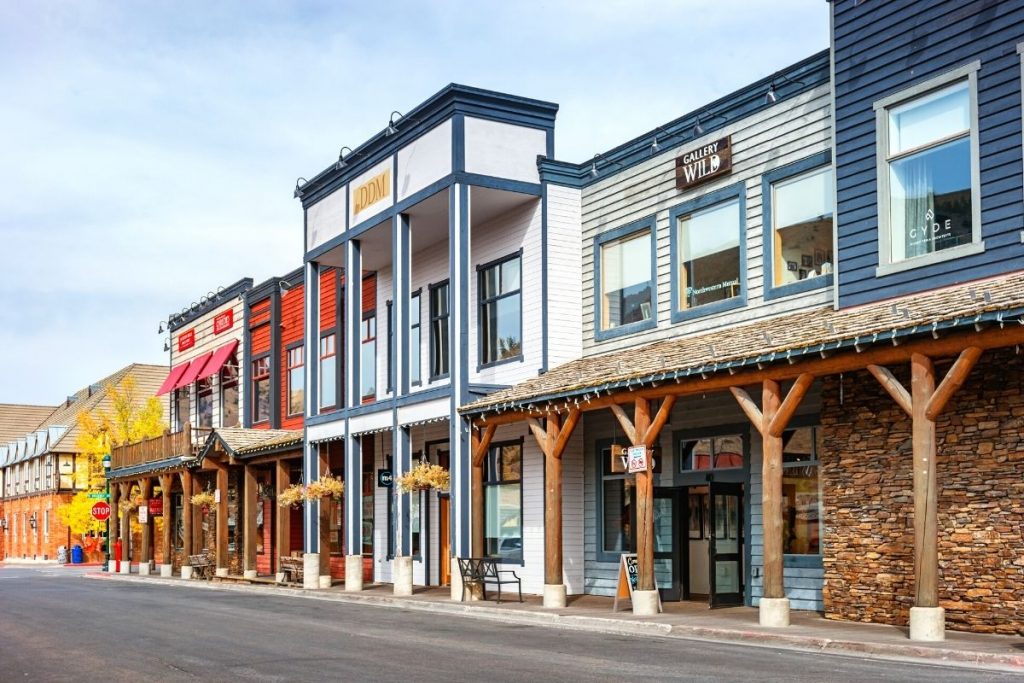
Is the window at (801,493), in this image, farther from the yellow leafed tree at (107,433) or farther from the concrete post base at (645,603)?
the yellow leafed tree at (107,433)

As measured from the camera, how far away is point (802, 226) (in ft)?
60.6

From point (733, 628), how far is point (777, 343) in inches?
140

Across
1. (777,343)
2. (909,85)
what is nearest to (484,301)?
(777,343)

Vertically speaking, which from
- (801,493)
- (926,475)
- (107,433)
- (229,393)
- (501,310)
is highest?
(501,310)

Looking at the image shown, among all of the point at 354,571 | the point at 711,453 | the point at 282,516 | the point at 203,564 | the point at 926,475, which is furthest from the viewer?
the point at 203,564

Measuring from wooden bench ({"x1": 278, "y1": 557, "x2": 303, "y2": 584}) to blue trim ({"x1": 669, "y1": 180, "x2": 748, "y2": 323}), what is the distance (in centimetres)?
1240

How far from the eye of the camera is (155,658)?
13.4 metres

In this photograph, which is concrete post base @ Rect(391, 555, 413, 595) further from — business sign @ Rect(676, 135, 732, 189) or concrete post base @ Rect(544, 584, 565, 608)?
business sign @ Rect(676, 135, 732, 189)

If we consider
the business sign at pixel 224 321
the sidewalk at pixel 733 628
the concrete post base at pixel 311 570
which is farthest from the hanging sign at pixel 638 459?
the business sign at pixel 224 321

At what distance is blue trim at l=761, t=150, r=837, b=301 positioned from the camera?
1822 centimetres

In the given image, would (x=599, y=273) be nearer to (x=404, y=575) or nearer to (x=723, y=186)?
(x=723, y=186)

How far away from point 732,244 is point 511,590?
8.43 metres

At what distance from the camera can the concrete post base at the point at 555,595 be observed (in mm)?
19781

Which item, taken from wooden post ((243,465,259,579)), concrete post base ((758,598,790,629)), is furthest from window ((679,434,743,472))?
wooden post ((243,465,259,579))
